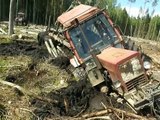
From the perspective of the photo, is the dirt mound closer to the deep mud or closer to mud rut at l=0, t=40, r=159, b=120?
mud rut at l=0, t=40, r=159, b=120

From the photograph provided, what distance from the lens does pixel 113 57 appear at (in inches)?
395

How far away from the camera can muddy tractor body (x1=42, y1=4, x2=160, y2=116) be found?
9295 millimetres

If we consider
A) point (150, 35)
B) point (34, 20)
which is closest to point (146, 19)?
point (150, 35)

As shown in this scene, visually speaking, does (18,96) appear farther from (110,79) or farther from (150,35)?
(150,35)

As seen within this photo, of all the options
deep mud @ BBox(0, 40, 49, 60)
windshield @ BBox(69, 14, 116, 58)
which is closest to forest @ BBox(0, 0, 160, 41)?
A: deep mud @ BBox(0, 40, 49, 60)

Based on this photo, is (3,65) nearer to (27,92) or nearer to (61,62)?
(61,62)

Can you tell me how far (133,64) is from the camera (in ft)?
31.7

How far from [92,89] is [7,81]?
8.15 feet

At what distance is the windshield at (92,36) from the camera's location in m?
11.1

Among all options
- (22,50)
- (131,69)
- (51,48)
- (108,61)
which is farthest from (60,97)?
(22,50)

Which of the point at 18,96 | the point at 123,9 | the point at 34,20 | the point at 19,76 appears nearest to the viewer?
the point at 18,96

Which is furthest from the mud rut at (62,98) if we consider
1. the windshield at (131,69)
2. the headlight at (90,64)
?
the windshield at (131,69)

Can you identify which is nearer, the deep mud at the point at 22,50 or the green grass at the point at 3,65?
the green grass at the point at 3,65

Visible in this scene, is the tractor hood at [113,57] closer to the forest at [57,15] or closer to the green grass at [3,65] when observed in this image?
the green grass at [3,65]
